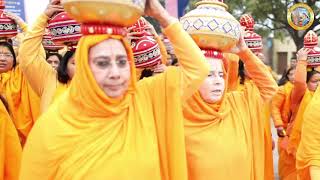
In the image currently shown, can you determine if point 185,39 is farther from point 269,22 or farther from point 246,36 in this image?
point 269,22

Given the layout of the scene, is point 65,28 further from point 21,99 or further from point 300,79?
point 300,79

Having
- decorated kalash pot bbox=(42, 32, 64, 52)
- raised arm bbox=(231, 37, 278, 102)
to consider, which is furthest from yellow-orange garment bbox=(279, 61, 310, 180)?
decorated kalash pot bbox=(42, 32, 64, 52)

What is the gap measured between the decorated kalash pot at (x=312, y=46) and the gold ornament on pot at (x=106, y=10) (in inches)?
120

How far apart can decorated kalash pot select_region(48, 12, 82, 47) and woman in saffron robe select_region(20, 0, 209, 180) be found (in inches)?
38.4

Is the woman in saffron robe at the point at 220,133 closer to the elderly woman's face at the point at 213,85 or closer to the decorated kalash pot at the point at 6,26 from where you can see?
the elderly woman's face at the point at 213,85

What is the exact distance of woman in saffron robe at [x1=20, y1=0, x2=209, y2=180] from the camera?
2637mm

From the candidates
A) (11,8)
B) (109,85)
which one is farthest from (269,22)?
(109,85)

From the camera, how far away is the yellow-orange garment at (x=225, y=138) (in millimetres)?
3436

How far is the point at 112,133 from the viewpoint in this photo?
2682 millimetres

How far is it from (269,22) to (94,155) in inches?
483

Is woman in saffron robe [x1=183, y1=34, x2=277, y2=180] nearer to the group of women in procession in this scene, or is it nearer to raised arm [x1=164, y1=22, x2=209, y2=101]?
the group of women in procession

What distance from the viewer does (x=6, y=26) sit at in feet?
15.6

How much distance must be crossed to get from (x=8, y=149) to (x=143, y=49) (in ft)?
3.95

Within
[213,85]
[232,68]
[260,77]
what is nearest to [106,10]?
[213,85]
